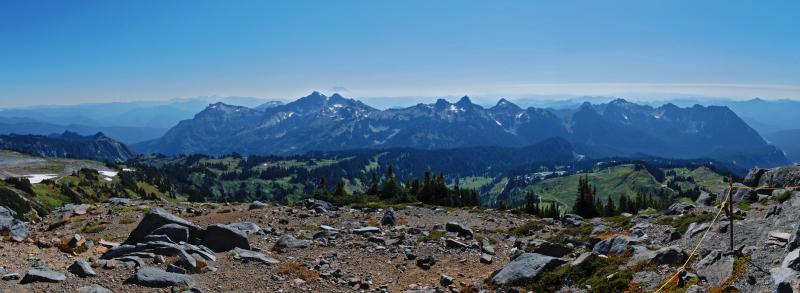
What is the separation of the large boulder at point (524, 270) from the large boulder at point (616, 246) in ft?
8.70

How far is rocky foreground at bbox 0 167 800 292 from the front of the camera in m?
17.7

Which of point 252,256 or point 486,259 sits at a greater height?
point 252,256

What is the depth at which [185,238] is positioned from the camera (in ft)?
83.0

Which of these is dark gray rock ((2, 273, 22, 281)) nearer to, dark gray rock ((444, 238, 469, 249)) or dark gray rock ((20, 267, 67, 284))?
dark gray rock ((20, 267, 67, 284))

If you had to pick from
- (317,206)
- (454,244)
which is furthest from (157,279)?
(317,206)

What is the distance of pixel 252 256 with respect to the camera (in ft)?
80.1

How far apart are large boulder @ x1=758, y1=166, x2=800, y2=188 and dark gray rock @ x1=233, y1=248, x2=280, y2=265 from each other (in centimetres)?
4140

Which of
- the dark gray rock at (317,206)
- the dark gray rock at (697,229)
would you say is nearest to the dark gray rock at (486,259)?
the dark gray rock at (697,229)

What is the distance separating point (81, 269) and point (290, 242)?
1210cm

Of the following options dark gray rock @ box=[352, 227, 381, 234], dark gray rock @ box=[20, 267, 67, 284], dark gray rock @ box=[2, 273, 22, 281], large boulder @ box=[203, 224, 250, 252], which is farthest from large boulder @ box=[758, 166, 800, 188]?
dark gray rock @ box=[2, 273, 22, 281]

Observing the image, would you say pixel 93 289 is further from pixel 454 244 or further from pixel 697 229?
pixel 697 229

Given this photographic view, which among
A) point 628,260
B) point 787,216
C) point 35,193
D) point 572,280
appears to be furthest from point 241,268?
point 35,193

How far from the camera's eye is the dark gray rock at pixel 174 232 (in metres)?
25.0

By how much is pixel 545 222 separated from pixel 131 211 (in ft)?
125
